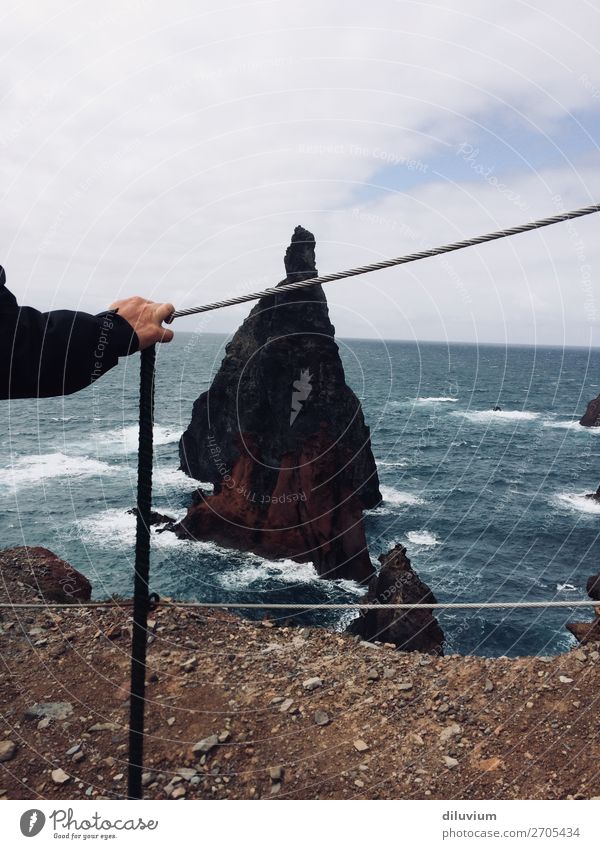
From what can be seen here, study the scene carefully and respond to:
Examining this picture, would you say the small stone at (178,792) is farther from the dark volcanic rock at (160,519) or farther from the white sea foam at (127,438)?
the white sea foam at (127,438)

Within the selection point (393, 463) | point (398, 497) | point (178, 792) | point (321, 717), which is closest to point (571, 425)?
point (393, 463)

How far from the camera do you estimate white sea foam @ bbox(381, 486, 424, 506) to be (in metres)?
52.3

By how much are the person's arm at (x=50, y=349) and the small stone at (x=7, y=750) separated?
→ 188 inches

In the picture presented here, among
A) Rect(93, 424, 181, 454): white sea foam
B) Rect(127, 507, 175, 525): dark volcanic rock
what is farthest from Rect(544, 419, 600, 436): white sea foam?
Rect(127, 507, 175, 525): dark volcanic rock

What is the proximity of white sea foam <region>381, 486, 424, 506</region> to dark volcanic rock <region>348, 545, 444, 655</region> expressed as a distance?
83.6 ft

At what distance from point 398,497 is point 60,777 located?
5002cm

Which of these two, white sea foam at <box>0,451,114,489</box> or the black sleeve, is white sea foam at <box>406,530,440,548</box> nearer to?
white sea foam at <box>0,451,114,489</box>

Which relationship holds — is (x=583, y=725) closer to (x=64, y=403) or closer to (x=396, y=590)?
(x=396, y=590)

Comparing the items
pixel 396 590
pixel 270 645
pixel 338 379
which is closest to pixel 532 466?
pixel 338 379

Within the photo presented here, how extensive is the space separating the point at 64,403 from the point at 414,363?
108972 mm

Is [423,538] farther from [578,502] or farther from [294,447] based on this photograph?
[578,502]

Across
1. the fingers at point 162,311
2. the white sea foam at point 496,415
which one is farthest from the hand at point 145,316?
the white sea foam at point 496,415

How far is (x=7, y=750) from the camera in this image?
550cm

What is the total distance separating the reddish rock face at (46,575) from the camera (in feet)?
34.0
